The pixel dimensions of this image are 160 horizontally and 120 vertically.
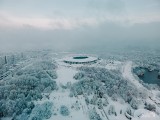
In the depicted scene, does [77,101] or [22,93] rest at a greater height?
[22,93]

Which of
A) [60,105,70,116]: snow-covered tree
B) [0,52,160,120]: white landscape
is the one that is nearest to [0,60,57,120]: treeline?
[0,52,160,120]: white landscape

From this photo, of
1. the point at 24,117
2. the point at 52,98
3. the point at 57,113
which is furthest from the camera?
the point at 52,98

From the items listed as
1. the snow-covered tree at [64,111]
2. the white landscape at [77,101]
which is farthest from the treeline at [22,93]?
the snow-covered tree at [64,111]

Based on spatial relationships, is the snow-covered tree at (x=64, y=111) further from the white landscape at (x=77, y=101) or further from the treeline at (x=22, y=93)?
the treeline at (x=22, y=93)

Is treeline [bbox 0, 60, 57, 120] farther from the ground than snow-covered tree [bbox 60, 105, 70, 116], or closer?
farther from the ground

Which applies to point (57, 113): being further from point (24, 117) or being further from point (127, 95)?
point (127, 95)

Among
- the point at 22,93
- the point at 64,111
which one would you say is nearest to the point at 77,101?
the point at 64,111

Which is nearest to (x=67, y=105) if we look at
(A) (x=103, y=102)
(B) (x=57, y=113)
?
(B) (x=57, y=113)

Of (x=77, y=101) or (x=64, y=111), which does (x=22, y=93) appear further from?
(x=77, y=101)

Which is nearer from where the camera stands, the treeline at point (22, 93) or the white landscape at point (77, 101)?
the white landscape at point (77, 101)

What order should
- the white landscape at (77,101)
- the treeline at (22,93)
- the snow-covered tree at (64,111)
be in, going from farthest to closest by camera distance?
the snow-covered tree at (64,111) < the treeline at (22,93) < the white landscape at (77,101)

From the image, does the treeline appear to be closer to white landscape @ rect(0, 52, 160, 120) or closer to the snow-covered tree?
white landscape @ rect(0, 52, 160, 120)
